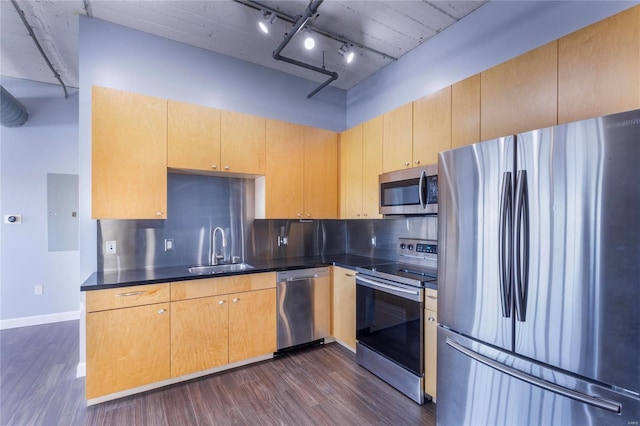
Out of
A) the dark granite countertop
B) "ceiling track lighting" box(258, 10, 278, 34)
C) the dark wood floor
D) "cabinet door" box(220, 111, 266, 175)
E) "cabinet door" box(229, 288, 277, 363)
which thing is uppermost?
"ceiling track lighting" box(258, 10, 278, 34)

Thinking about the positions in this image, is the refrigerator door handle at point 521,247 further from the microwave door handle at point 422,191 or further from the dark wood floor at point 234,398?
the dark wood floor at point 234,398

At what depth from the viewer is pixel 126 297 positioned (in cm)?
226

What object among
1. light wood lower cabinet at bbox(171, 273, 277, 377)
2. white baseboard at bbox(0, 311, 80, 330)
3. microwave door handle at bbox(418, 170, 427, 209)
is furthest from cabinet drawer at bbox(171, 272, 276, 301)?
white baseboard at bbox(0, 311, 80, 330)

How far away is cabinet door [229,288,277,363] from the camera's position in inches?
106

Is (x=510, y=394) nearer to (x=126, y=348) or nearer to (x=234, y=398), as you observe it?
(x=234, y=398)

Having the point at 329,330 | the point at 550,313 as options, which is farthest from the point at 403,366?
the point at 550,313

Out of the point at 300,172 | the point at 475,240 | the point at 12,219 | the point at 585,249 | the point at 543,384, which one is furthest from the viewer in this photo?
the point at 12,219

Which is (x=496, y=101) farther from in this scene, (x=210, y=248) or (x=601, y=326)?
(x=210, y=248)

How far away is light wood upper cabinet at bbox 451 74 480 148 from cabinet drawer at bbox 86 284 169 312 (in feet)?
8.78

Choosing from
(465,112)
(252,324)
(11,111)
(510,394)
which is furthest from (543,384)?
(11,111)

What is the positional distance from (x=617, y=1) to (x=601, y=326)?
194cm

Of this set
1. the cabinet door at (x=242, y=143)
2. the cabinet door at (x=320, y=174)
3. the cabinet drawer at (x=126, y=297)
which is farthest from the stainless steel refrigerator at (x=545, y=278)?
the cabinet drawer at (x=126, y=297)

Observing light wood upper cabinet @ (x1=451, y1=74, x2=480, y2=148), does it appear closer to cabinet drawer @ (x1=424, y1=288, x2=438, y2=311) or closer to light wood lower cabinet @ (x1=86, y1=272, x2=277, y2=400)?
cabinet drawer @ (x1=424, y1=288, x2=438, y2=311)

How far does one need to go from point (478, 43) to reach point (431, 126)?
2.69 ft
